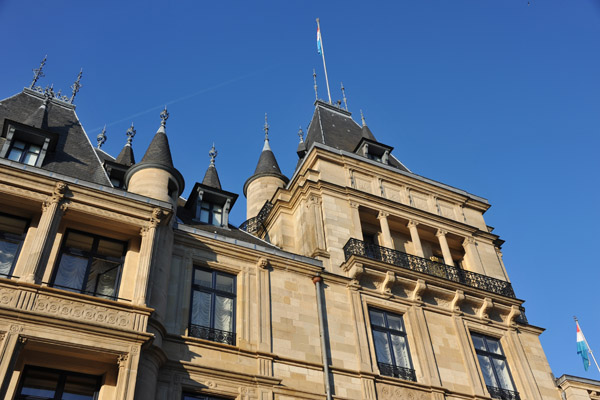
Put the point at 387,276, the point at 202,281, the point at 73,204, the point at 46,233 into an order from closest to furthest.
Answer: the point at 46,233 → the point at 73,204 → the point at 202,281 → the point at 387,276

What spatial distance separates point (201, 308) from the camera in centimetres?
1652

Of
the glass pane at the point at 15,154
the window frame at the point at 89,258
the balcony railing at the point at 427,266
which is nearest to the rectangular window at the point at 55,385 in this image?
the window frame at the point at 89,258

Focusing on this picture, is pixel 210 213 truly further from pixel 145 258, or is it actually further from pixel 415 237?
pixel 415 237

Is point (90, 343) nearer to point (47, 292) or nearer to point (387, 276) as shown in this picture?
point (47, 292)

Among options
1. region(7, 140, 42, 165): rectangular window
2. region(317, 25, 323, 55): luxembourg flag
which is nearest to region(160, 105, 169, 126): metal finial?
region(7, 140, 42, 165): rectangular window

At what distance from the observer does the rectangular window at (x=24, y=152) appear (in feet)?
57.5

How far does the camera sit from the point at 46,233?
47.4 ft

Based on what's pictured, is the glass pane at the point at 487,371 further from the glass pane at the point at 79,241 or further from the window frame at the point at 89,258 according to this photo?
the glass pane at the point at 79,241

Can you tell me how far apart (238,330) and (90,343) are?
4552mm

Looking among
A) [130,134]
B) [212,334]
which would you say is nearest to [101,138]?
[130,134]

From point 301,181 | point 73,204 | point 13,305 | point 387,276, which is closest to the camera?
point 13,305

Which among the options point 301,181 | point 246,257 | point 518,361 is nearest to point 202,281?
point 246,257

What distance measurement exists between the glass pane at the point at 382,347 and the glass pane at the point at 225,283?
15.9 feet

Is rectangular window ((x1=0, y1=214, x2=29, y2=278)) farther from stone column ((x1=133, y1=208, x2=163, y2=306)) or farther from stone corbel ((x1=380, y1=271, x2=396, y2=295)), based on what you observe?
stone corbel ((x1=380, y1=271, x2=396, y2=295))
